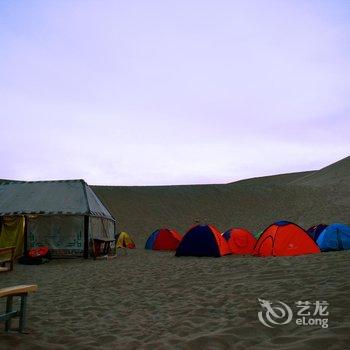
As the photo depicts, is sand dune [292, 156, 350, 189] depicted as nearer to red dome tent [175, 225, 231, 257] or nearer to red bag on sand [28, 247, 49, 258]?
red dome tent [175, 225, 231, 257]

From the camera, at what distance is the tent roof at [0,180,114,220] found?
20.2m

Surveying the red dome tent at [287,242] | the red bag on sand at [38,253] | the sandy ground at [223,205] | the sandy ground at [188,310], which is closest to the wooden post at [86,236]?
the red bag on sand at [38,253]

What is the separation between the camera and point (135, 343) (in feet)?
15.9

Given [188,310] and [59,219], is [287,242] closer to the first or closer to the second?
[188,310]

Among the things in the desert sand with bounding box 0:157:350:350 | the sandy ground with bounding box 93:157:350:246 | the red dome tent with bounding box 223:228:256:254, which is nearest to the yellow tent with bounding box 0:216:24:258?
the desert sand with bounding box 0:157:350:350

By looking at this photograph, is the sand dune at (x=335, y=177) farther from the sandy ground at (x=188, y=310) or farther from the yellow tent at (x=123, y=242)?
the sandy ground at (x=188, y=310)

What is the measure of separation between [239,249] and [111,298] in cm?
1197

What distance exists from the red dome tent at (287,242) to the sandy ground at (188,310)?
14.1 feet

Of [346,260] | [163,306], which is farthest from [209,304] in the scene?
[346,260]

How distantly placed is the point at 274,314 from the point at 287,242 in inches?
381

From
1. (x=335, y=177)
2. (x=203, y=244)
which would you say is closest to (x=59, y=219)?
(x=203, y=244)

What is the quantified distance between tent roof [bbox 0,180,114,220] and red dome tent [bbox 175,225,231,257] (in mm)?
5346

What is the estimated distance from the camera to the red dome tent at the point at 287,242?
14.6 m

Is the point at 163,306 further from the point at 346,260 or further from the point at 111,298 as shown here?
the point at 346,260
